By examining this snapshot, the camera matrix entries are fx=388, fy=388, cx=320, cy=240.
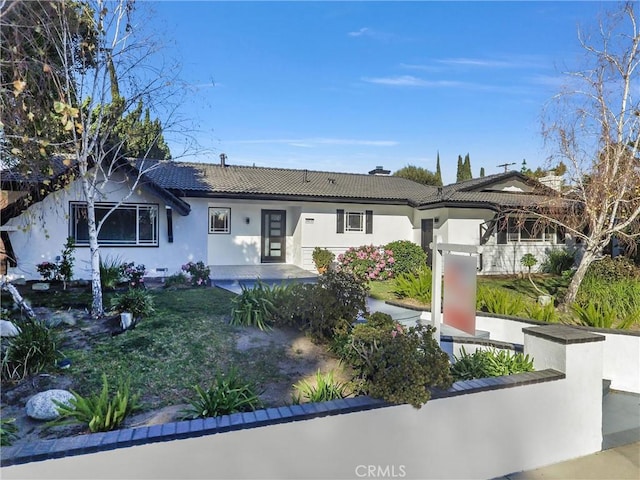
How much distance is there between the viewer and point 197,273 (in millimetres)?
11695

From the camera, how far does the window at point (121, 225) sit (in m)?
11.6

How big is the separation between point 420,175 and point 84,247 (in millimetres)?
32222

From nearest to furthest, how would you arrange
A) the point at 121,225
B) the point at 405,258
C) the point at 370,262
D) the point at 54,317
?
the point at 54,317 → the point at 121,225 → the point at 370,262 → the point at 405,258

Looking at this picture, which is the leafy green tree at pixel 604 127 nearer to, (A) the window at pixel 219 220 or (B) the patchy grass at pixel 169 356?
(B) the patchy grass at pixel 169 356

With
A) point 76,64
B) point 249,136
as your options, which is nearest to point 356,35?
point 249,136

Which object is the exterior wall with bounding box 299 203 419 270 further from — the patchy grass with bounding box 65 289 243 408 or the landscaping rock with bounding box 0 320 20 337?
the landscaping rock with bounding box 0 320 20 337

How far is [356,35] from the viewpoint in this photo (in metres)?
10.9

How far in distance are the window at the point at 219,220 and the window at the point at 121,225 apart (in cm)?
365

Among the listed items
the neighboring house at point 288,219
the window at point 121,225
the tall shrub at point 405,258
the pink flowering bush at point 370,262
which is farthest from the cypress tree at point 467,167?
the window at point 121,225

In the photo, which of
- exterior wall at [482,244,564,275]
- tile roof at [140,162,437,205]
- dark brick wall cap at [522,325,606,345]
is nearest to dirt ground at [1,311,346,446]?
dark brick wall cap at [522,325,606,345]

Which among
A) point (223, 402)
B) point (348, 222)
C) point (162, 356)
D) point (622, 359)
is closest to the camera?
point (223, 402)

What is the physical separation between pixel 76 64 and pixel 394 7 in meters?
6.86

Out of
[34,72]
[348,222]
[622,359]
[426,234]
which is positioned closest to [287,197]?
[348,222]

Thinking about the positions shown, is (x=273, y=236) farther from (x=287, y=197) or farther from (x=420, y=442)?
(x=420, y=442)
